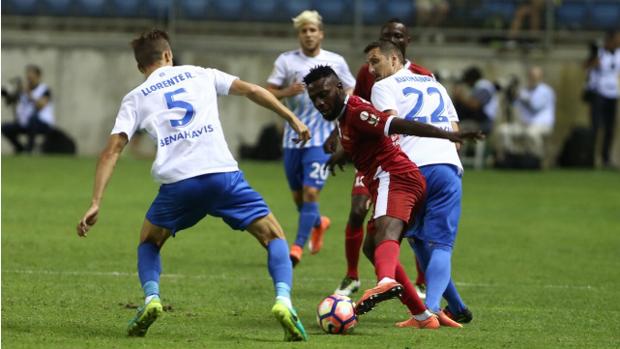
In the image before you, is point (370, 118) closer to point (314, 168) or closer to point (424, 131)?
point (424, 131)

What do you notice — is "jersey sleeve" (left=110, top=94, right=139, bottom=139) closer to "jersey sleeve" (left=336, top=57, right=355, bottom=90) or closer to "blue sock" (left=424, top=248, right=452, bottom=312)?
"blue sock" (left=424, top=248, right=452, bottom=312)

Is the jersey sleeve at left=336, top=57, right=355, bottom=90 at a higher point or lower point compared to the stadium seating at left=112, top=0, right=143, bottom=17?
higher

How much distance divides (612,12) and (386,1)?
488cm

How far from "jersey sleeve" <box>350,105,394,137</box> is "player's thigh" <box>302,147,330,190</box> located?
4.70 metres

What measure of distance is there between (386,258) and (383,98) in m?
1.21

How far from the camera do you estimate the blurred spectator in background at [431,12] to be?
2858 cm

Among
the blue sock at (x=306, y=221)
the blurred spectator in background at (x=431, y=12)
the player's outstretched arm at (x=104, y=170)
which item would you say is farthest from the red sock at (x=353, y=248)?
the blurred spectator in background at (x=431, y=12)

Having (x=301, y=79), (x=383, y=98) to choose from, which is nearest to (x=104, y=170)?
(x=383, y=98)

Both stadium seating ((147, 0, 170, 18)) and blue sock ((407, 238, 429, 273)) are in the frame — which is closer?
blue sock ((407, 238, 429, 273))

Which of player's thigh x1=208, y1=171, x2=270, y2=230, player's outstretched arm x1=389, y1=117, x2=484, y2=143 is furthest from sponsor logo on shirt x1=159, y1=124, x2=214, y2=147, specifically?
player's outstretched arm x1=389, y1=117, x2=484, y2=143

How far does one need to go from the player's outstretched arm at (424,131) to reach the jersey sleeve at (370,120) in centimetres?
6

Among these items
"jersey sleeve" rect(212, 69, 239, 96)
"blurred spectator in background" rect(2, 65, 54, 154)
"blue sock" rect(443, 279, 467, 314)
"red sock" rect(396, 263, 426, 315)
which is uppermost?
"jersey sleeve" rect(212, 69, 239, 96)

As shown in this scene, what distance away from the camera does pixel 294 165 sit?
1427 centimetres

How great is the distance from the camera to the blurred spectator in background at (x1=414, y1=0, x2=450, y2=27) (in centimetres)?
2858
